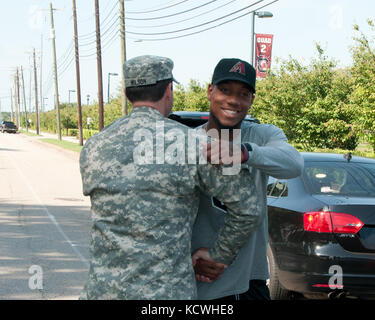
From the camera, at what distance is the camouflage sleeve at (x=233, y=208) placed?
1.86 meters

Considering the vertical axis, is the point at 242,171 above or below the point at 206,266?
above

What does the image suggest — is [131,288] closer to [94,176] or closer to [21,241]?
[94,176]

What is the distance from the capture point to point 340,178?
5.04 metres

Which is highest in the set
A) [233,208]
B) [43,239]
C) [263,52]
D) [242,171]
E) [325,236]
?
[263,52]

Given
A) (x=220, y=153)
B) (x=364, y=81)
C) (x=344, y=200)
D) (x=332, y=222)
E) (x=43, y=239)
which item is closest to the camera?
(x=220, y=153)

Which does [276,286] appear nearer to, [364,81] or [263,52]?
[364,81]

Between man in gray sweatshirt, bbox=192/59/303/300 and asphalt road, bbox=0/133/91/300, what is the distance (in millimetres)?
3222

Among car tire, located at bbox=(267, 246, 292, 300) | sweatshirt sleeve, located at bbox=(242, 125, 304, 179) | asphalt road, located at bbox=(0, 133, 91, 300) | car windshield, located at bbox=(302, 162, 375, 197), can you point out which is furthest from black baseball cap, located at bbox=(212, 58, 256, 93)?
asphalt road, located at bbox=(0, 133, 91, 300)

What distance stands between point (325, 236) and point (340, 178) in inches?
37.6

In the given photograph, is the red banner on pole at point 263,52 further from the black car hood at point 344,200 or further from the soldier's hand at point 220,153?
the soldier's hand at point 220,153

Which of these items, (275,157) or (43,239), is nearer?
(275,157)

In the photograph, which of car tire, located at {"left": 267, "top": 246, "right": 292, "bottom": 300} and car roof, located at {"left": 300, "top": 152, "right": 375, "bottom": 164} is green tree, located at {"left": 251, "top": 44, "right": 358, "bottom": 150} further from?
A: car tire, located at {"left": 267, "top": 246, "right": 292, "bottom": 300}

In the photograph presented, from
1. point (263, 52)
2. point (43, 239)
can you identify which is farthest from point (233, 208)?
point (263, 52)

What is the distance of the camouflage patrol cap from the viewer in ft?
6.35
